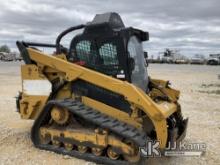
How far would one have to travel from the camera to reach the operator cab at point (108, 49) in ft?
24.2

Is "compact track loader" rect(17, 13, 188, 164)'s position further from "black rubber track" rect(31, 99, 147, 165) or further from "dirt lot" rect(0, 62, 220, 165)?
"dirt lot" rect(0, 62, 220, 165)

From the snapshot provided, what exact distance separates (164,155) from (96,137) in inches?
50.2

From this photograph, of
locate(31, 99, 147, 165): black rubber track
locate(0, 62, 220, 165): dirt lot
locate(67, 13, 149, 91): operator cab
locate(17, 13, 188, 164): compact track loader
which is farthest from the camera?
locate(67, 13, 149, 91): operator cab

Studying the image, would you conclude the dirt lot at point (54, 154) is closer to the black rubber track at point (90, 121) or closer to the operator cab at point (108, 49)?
the black rubber track at point (90, 121)

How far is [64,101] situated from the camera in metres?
7.33

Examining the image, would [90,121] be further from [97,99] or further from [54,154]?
[54,154]

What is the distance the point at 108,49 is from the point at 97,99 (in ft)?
3.04

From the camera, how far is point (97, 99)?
7.41 meters

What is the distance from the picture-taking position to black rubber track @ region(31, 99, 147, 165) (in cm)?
658

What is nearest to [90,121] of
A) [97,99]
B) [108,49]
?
[97,99]

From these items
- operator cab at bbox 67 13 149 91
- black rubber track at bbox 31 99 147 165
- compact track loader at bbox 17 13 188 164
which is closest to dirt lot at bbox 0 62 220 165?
black rubber track at bbox 31 99 147 165

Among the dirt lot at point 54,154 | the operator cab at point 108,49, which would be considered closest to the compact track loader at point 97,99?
the operator cab at point 108,49

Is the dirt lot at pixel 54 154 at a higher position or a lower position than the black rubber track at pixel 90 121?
lower

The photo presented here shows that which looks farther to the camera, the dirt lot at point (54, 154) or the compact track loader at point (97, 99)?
the dirt lot at point (54, 154)
